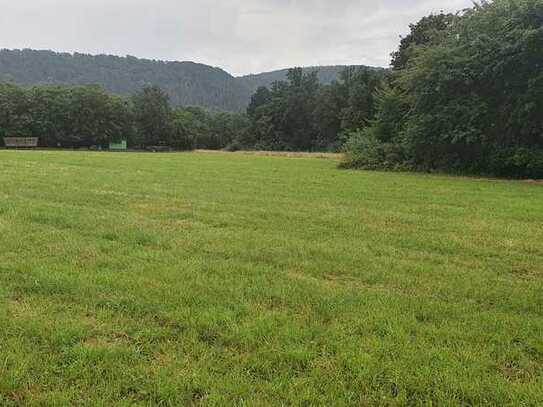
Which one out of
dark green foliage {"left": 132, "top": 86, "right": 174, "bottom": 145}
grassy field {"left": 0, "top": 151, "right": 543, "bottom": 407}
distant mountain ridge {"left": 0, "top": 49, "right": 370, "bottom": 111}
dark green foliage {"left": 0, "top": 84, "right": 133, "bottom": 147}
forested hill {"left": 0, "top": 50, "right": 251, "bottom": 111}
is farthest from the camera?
forested hill {"left": 0, "top": 50, "right": 251, "bottom": 111}

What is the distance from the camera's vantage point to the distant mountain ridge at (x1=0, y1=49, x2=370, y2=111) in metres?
161

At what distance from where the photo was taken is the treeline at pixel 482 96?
22.0 m

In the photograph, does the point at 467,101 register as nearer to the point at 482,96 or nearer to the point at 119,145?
the point at 482,96

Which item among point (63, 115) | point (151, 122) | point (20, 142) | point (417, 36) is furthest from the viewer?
point (151, 122)

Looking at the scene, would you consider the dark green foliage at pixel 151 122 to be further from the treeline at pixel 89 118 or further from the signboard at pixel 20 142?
the signboard at pixel 20 142

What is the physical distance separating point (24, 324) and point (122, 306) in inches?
33.9

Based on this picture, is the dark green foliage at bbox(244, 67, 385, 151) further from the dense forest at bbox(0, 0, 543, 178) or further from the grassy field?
the grassy field

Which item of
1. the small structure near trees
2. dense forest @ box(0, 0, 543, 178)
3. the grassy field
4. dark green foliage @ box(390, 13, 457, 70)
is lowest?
the small structure near trees

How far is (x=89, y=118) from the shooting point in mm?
81062

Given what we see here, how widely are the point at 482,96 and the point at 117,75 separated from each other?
17424cm

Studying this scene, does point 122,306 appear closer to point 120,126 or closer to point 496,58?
point 496,58

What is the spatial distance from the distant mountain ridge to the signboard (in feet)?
266

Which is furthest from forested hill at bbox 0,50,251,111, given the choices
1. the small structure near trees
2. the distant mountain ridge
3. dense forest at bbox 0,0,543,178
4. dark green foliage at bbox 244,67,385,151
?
dense forest at bbox 0,0,543,178

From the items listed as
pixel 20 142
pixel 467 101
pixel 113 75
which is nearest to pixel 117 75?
pixel 113 75
